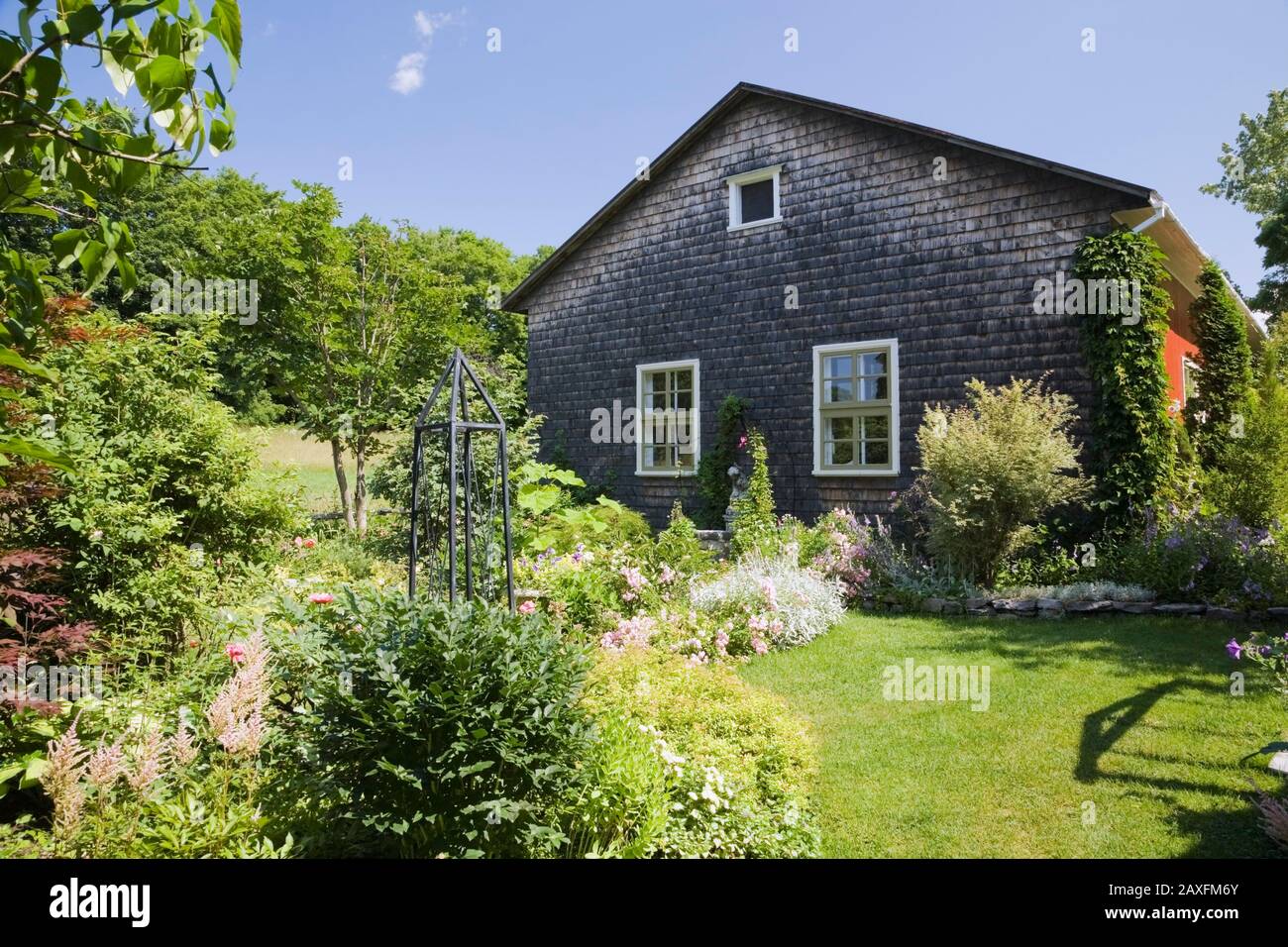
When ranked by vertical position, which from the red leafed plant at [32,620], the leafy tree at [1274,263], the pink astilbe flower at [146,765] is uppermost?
the leafy tree at [1274,263]

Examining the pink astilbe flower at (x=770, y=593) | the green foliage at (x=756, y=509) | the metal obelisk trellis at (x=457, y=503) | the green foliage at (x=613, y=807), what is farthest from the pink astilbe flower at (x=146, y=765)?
the green foliage at (x=756, y=509)

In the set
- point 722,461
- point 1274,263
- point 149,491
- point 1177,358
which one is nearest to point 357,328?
point 722,461

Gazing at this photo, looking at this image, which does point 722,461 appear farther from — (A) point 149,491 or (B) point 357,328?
(A) point 149,491

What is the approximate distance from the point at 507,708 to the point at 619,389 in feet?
32.2

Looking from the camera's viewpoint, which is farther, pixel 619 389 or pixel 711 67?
pixel 619 389

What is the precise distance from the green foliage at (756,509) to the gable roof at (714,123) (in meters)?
4.38

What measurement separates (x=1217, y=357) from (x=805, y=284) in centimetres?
531

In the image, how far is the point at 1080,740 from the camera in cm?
400

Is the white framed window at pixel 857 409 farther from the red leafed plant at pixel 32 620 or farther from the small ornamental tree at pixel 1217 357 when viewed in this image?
the red leafed plant at pixel 32 620

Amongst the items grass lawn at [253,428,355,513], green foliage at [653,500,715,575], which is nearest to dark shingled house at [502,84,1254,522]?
green foliage at [653,500,715,575]

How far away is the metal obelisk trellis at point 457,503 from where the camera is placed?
127 inches

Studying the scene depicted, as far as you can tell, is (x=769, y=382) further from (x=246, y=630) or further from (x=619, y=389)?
(x=246, y=630)

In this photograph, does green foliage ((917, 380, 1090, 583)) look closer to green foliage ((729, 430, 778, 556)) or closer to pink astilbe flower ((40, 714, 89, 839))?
green foliage ((729, 430, 778, 556))
